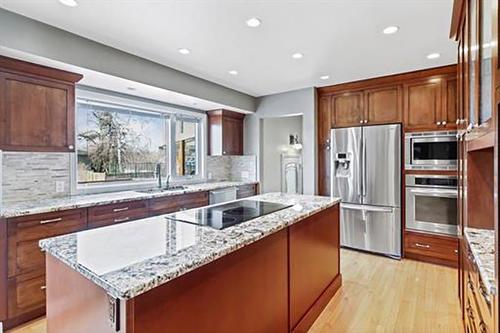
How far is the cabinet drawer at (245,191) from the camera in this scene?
4938 millimetres

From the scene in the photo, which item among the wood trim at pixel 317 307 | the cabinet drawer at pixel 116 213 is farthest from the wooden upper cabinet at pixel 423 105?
the cabinet drawer at pixel 116 213

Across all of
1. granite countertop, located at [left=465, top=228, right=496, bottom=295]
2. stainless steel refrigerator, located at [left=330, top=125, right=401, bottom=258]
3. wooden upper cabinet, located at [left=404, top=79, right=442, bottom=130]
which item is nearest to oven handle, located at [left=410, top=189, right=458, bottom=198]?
stainless steel refrigerator, located at [left=330, top=125, right=401, bottom=258]

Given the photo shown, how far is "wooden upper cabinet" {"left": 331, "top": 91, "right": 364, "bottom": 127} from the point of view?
4.22m

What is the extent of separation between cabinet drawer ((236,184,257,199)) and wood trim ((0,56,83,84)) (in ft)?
9.53

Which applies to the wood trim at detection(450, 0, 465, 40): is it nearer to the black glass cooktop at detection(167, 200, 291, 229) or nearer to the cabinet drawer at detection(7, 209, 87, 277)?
the black glass cooktop at detection(167, 200, 291, 229)

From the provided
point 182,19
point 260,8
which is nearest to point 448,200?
point 260,8

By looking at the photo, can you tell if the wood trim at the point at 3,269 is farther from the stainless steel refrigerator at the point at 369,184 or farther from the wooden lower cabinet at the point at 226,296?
the stainless steel refrigerator at the point at 369,184

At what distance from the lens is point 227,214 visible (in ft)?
7.09

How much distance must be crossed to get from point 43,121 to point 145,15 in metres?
1.40

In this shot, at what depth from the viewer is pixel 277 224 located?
181 centimetres

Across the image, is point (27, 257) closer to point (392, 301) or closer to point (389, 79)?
point (392, 301)

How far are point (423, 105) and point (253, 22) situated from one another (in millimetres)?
2673

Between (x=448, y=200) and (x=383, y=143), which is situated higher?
(x=383, y=143)

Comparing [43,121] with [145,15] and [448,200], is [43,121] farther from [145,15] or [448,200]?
[448,200]
